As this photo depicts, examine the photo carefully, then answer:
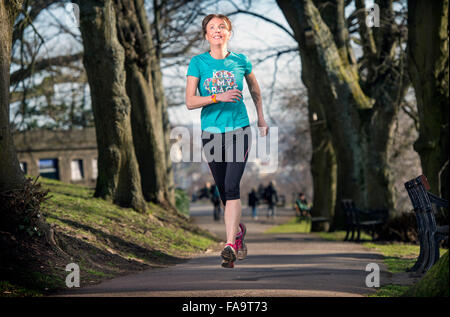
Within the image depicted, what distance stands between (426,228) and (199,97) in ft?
14.4

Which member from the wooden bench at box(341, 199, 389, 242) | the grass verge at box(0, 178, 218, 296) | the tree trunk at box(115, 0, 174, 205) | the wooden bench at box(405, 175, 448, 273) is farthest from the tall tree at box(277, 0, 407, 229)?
the wooden bench at box(405, 175, 448, 273)

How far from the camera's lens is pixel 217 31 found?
4.65 m

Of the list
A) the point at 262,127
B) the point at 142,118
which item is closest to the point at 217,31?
the point at 262,127

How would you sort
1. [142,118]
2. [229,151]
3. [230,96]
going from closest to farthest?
1. [230,96]
2. [229,151]
3. [142,118]

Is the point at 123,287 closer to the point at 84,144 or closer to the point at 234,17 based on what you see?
the point at 234,17

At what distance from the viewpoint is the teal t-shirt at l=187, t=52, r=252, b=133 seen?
4.70 metres

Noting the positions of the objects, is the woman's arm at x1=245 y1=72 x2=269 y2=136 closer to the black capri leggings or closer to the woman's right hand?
the black capri leggings

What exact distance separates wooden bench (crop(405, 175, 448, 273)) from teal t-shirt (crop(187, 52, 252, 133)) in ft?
11.9

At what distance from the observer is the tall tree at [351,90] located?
1772 centimetres

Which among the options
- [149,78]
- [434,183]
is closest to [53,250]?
[434,183]

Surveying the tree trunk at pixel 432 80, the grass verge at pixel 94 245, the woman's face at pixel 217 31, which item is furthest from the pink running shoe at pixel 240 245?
the tree trunk at pixel 432 80

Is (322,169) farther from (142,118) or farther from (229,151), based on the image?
(229,151)

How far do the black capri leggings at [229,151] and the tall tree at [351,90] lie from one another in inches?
517
